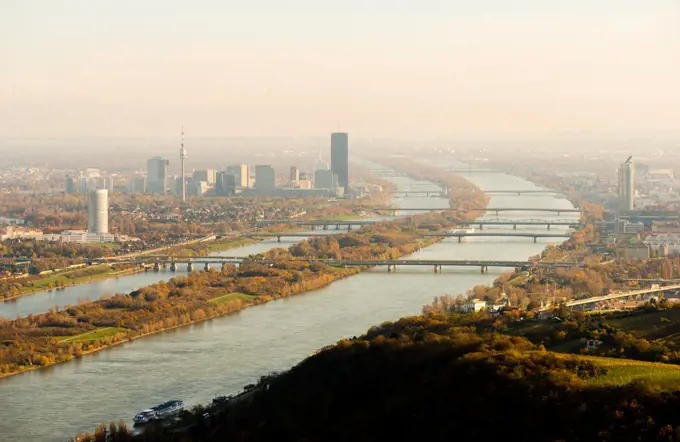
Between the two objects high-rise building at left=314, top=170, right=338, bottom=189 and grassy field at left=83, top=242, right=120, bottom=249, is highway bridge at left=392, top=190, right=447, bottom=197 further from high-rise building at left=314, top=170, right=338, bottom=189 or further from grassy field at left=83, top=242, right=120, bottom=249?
grassy field at left=83, top=242, right=120, bottom=249

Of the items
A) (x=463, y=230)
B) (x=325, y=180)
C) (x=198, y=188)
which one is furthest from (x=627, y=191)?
(x=198, y=188)

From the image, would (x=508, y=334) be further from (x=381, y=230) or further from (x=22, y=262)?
(x=381, y=230)

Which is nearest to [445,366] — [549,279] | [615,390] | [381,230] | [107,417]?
[615,390]

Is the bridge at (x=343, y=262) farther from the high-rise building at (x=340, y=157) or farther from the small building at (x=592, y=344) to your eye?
the high-rise building at (x=340, y=157)

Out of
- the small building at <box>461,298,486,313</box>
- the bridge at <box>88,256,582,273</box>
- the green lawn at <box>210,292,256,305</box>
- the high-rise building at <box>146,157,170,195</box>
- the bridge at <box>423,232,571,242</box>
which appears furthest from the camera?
the high-rise building at <box>146,157,170,195</box>

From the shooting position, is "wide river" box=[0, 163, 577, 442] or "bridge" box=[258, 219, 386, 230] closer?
"wide river" box=[0, 163, 577, 442]

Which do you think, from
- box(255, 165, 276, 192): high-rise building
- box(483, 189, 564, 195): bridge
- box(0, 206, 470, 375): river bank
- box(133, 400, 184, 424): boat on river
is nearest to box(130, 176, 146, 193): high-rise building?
box(255, 165, 276, 192): high-rise building

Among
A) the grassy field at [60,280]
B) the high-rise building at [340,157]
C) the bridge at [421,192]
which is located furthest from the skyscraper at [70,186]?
the grassy field at [60,280]
